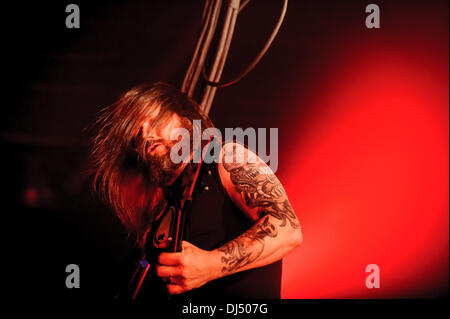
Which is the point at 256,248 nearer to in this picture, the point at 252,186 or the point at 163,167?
the point at 252,186

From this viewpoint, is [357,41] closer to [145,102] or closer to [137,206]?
[145,102]

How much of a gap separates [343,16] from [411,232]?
3.17ft

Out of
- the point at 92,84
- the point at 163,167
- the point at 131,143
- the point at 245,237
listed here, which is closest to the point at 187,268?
the point at 245,237

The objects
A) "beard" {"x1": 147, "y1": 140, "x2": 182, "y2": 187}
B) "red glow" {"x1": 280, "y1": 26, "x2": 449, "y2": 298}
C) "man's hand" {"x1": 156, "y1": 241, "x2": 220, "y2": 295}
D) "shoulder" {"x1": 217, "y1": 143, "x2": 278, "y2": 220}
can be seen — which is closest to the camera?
"man's hand" {"x1": 156, "y1": 241, "x2": 220, "y2": 295}

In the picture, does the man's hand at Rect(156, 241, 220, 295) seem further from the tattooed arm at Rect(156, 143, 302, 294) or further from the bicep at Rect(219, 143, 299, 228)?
the bicep at Rect(219, 143, 299, 228)

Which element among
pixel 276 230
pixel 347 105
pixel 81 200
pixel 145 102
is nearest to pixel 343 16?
pixel 347 105

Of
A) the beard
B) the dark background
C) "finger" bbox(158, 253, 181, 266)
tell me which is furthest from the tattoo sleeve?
the dark background

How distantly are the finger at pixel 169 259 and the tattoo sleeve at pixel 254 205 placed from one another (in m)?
0.12

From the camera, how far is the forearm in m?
0.86

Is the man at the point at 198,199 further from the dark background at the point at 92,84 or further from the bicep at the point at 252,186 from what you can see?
the dark background at the point at 92,84

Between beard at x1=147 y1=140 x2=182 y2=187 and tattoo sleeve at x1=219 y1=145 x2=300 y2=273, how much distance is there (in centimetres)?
27

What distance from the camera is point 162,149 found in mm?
1190

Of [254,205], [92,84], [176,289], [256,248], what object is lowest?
[176,289]

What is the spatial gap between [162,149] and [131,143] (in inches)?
6.5
